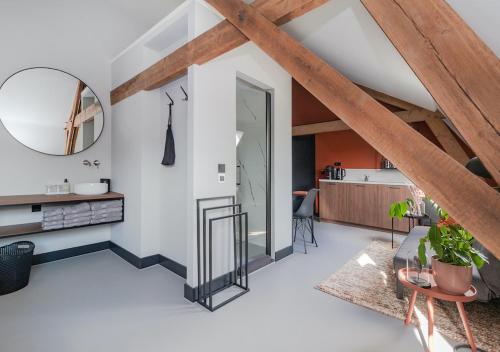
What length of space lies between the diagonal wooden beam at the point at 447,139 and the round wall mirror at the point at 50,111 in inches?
216

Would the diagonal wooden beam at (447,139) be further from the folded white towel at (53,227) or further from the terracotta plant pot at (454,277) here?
the folded white towel at (53,227)

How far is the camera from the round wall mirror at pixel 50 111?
2.97 meters

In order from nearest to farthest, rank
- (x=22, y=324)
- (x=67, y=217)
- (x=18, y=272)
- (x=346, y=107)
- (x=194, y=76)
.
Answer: (x=346, y=107) → (x=22, y=324) → (x=194, y=76) → (x=18, y=272) → (x=67, y=217)

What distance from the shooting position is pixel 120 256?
11.2 ft

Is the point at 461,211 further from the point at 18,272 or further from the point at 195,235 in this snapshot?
the point at 18,272

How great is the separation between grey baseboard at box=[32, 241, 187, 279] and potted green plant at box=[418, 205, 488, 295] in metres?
2.36

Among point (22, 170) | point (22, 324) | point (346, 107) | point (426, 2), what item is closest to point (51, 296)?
point (22, 324)

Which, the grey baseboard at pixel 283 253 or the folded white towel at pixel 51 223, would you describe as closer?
the folded white towel at pixel 51 223

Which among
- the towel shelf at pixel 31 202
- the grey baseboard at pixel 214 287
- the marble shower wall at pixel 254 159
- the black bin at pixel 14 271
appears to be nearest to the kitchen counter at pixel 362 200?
the marble shower wall at pixel 254 159

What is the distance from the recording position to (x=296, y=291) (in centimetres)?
246

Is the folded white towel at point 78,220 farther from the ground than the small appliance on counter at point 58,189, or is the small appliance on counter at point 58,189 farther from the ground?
the small appliance on counter at point 58,189

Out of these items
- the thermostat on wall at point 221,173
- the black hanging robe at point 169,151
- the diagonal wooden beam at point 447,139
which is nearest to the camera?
the thermostat on wall at point 221,173

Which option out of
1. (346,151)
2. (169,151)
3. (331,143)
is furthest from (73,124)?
(346,151)

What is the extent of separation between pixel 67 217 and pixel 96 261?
743 mm
